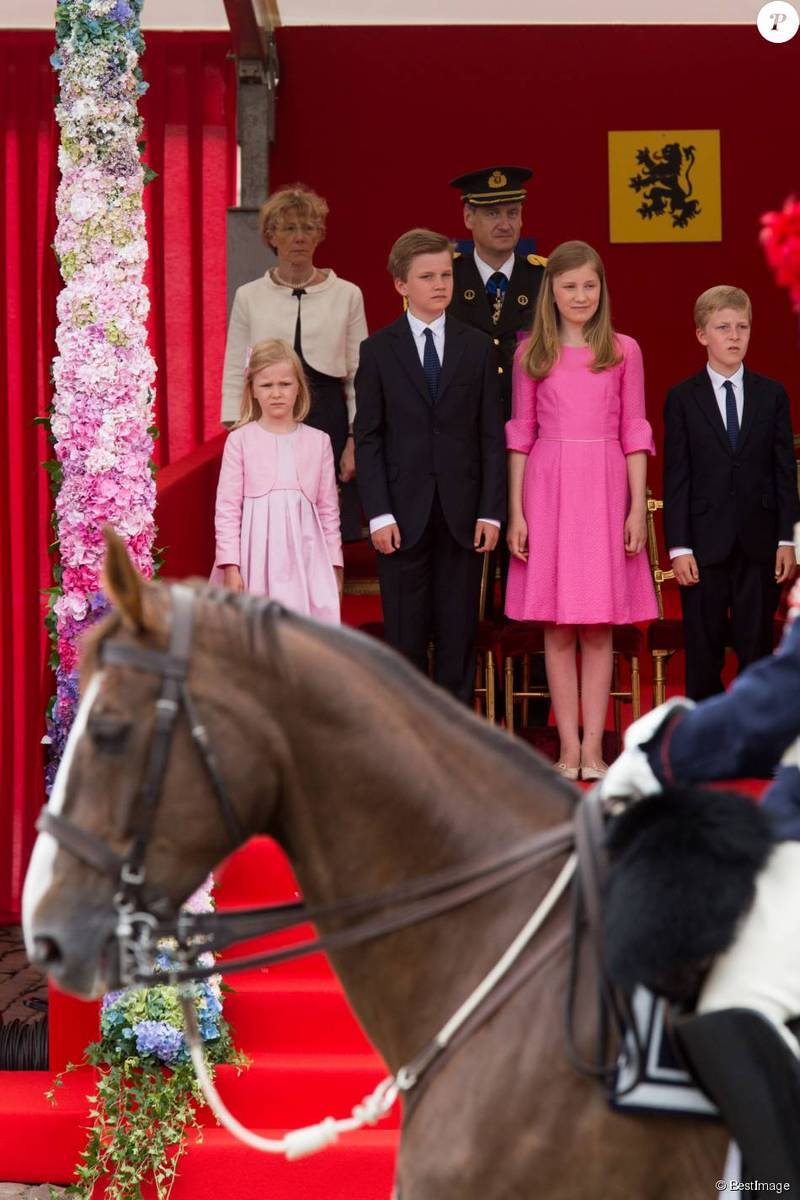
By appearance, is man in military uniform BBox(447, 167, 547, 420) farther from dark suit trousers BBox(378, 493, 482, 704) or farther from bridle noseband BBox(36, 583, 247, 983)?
bridle noseband BBox(36, 583, 247, 983)

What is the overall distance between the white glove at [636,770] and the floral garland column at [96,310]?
2.76 metres

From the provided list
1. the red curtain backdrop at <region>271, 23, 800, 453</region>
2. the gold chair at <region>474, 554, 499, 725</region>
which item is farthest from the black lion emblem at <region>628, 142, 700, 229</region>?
the gold chair at <region>474, 554, 499, 725</region>

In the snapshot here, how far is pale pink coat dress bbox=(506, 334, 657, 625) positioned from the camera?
227 inches

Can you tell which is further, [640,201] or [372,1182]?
[640,201]

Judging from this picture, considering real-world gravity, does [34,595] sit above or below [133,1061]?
above

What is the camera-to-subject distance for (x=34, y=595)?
852 centimetres

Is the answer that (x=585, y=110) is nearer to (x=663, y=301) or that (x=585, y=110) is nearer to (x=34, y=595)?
(x=663, y=301)

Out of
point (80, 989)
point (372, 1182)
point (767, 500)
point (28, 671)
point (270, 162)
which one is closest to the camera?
point (80, 989)

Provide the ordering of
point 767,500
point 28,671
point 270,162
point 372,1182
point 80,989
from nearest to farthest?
point 80,989 → point 372,1182 → point 767,500 → point 28,671 → point 270,162

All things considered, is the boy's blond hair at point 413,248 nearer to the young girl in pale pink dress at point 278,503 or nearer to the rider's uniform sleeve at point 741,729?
the young girl in pale pink dress at point 278,503

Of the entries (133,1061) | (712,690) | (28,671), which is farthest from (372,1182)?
(28,671)

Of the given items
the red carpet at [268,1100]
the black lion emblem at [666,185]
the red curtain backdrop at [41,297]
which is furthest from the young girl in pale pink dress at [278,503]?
the black lion emblem at [666,185]

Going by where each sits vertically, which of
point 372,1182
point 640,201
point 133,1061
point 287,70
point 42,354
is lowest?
point 372,1182

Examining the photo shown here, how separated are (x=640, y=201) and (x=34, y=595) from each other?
4.13m
